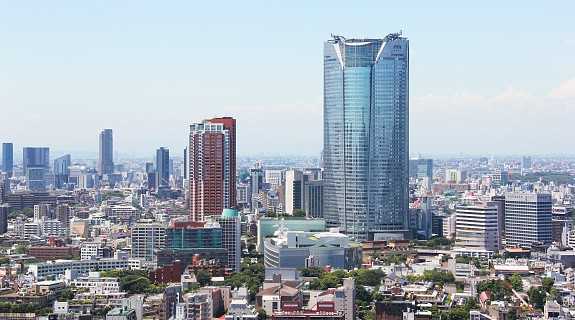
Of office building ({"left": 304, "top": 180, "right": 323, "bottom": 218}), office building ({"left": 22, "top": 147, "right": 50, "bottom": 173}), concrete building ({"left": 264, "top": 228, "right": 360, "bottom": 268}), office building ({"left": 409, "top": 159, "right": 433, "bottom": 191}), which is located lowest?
concrete building ({"left": 264, "top": 228, "right": 360, "bottom": 268})

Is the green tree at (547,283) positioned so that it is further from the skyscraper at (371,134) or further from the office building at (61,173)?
the office building at (61,173)

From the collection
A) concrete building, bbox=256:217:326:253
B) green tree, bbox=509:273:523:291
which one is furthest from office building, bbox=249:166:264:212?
green tree, bbox=509:273:523:291

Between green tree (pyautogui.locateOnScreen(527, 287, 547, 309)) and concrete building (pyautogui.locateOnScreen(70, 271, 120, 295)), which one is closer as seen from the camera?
green tree (pyautogui.locateOnScreen(527, 287, 547, 309))

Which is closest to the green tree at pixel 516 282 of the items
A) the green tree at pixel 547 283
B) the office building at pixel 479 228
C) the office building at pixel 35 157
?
the green tree at pixel 547 283

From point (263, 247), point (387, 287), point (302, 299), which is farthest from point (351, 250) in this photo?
point (302, 299)

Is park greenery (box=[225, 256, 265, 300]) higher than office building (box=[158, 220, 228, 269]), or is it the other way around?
office building (box=[158, 220, 228, 269])

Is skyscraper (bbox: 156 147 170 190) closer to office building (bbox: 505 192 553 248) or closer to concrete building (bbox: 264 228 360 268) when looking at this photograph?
office building (bbox: 505 192 553 248)

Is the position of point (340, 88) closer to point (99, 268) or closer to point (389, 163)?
point (389, 163)
